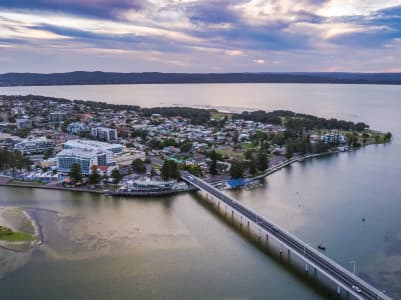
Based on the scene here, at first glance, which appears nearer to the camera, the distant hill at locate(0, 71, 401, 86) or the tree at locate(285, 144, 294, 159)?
the tree at locate(285, 144, 294, 159)

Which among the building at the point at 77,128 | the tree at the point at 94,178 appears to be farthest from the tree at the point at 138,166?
the building at the point at 77,128

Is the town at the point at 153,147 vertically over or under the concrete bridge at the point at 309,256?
over

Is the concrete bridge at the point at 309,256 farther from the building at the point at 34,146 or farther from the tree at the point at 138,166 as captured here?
the building at the point at 34,146

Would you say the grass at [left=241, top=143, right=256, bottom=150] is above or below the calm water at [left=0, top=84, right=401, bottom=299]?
above

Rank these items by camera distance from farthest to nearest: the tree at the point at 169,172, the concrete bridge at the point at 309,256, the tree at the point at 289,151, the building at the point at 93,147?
1. the tree at the point at 289,151
2. the building at the point at 93,147
3. the tree at the point at 169,172
4. the concrete bridge at the point at 309,256

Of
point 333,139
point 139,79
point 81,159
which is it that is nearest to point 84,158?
point 81,159

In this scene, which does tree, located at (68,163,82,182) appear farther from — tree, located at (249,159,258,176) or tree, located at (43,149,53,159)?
tree, located at (249,159,258,176)

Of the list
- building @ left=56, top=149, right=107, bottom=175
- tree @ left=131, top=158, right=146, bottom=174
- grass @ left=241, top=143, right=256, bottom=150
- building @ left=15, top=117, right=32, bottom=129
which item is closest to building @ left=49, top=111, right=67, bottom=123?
building @ left=15, top=117, right=32, bottom=129
